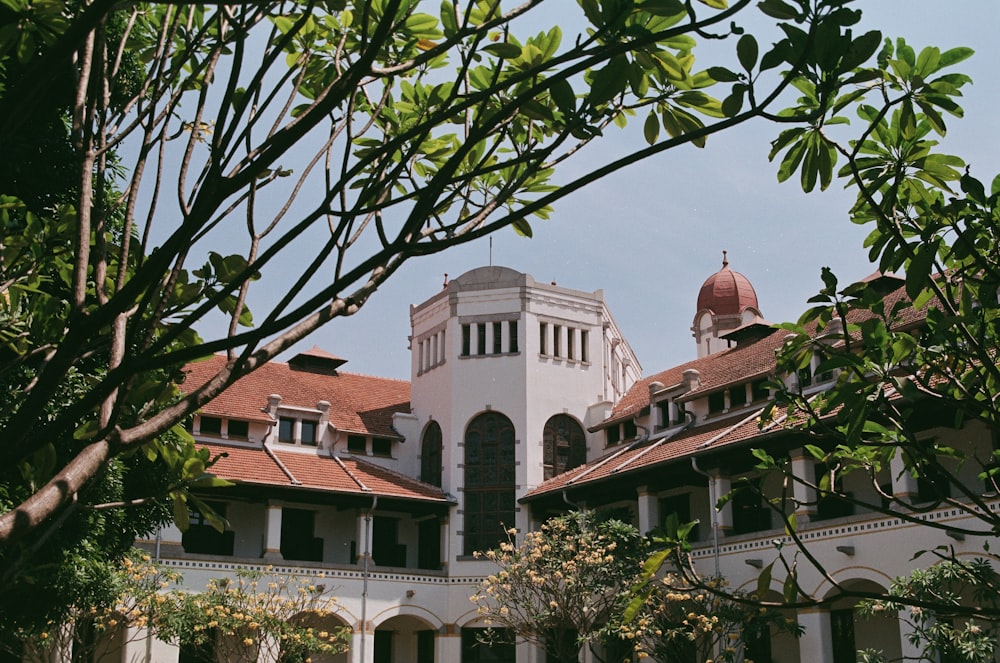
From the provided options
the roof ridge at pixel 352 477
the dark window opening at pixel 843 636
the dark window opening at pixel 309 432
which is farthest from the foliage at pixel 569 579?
the dark window opening at pixel 309 432

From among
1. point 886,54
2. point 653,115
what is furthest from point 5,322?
point 886,54

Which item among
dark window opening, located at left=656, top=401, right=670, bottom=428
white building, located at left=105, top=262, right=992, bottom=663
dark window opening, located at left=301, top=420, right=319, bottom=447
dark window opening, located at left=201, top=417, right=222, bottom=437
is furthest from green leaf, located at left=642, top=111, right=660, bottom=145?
dark window opening, located at left=301, top=420, right=319, bottom=447

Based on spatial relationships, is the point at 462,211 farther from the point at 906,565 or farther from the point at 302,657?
the point at 302,657

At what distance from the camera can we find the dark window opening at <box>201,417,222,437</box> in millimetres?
29641

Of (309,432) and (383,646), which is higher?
(309,432)

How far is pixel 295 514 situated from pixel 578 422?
28.2 ft

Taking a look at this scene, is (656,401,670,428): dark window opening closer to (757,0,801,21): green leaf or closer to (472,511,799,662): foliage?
(472,511,799,662): foliage

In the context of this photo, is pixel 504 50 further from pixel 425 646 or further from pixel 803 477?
pixel 425 646

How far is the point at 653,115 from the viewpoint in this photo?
11.9 ft

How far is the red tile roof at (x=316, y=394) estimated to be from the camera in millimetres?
30656

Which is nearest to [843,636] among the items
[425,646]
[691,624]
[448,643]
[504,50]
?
[691,624]

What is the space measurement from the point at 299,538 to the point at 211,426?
3936mm

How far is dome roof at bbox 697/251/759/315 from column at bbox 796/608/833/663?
76.5 ft

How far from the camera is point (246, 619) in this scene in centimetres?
2289
